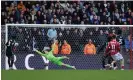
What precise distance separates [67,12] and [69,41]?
16.6ft

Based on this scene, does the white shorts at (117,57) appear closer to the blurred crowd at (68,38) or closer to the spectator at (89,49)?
the blurred crowd at (68,38)

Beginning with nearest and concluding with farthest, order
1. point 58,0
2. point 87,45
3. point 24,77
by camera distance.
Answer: point 24,77 → point 87,45 → point 58,0

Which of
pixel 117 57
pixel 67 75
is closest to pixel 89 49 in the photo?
pixel 117 57

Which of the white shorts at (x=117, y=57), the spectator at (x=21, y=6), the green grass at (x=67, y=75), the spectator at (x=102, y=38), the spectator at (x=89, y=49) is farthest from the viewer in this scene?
the spectator at (x=21, y=6)

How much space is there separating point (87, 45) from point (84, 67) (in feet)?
2.72

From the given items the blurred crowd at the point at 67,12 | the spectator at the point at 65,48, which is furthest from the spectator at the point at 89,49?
the blurred crowd at the point at 67,12

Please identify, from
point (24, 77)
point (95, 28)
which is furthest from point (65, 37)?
point (24, 77)

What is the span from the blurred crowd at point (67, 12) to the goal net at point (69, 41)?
Result: 402cm

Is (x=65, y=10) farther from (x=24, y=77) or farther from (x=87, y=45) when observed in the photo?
(x=24, y=77)

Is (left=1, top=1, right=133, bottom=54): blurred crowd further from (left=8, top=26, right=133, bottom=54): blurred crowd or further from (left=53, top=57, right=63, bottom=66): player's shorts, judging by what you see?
(left=53, top=57, right=63, bottom=66): player's shorts

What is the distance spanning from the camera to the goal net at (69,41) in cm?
1305

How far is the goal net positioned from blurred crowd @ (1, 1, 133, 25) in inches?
158

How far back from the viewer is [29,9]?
18.6 meters

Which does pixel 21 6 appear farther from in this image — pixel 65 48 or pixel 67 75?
pixel 67 75
